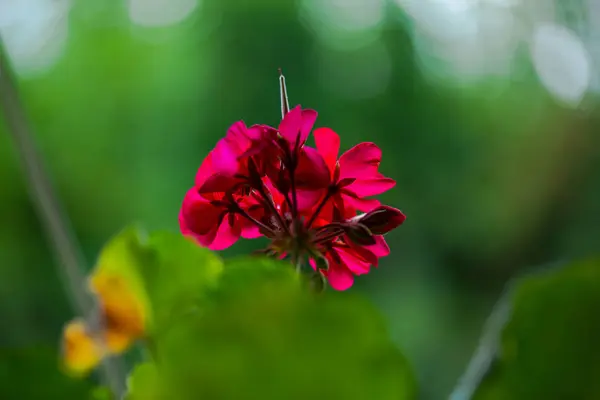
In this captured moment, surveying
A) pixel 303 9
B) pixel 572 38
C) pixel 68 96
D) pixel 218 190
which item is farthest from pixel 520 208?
pixel 218 190

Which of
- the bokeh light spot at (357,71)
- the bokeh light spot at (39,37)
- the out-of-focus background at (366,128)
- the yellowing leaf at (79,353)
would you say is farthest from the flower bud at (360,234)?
the bokeh light spot at (357,71)

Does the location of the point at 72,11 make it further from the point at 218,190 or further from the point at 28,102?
the point at 218,190

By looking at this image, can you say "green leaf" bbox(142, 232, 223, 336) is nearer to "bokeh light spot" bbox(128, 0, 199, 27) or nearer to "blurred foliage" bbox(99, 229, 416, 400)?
"blurred foliage" bbox(99, 229, 416, 400)

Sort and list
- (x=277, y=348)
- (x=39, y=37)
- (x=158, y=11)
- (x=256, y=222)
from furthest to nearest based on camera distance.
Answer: (x=158, y=11)
(x=39, y=37)
(x=256, y=222)
(x=277, y=348)

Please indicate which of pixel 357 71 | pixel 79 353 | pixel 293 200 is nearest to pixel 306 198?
pixel 293 200

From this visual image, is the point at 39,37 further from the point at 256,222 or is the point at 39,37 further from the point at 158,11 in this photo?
the point at 256,222

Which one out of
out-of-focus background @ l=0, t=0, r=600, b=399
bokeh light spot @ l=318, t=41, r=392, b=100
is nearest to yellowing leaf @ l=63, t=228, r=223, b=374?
out-of-focus background @ l=0, t=0, r=600, b=399

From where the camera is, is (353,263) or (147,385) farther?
(353,263)
